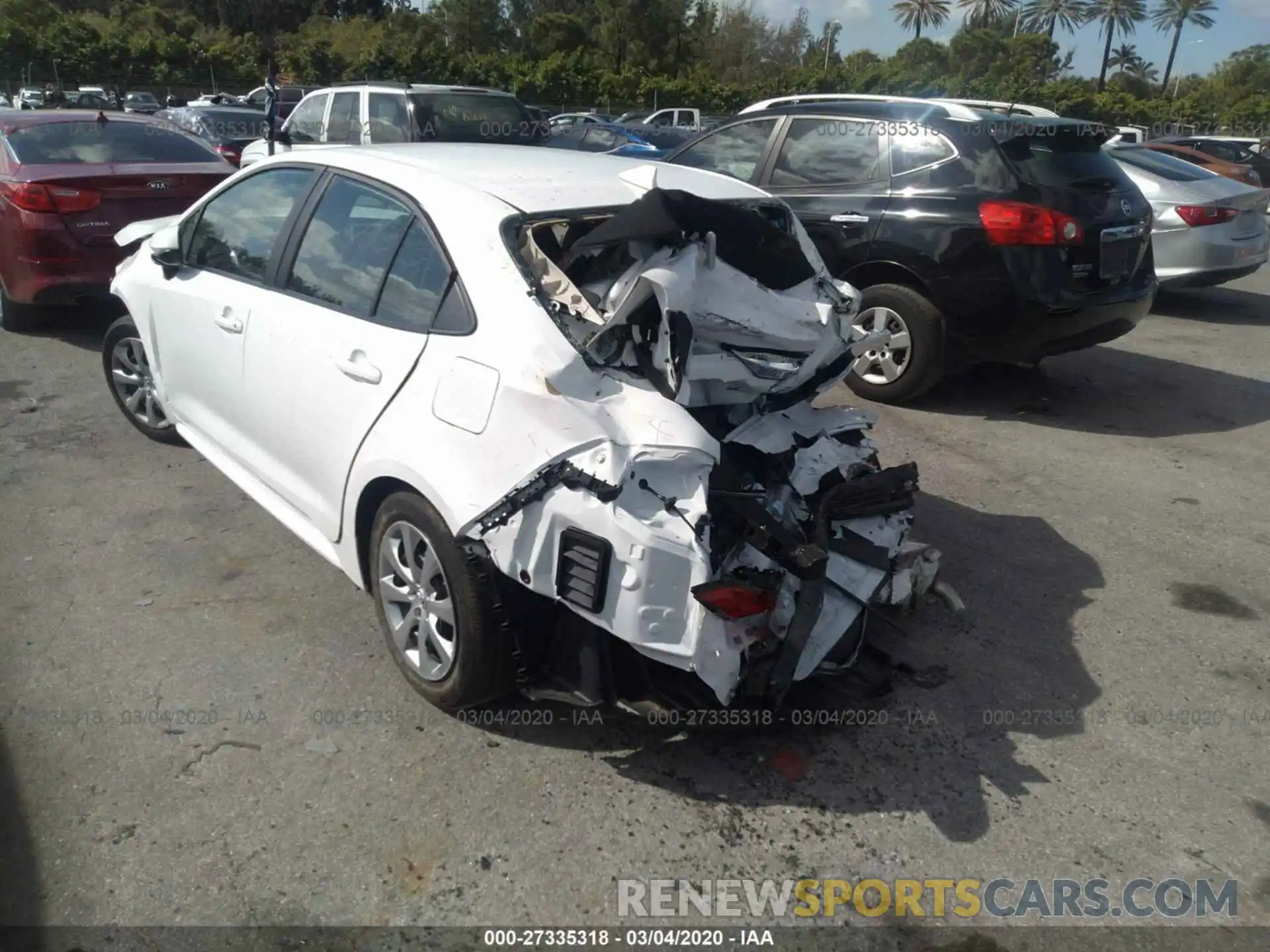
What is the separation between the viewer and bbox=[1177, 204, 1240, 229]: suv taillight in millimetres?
9312

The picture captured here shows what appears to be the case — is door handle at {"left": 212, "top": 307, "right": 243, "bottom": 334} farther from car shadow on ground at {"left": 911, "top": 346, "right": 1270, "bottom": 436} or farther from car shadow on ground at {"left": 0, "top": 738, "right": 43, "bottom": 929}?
car shadow on ground at {"left": 911, "top": 346, "right": 1270, "bottom": 436}

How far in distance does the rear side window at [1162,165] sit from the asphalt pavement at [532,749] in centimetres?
618

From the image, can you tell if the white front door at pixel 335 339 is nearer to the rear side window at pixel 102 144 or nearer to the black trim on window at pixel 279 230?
the black trim on window at pixel 279 230

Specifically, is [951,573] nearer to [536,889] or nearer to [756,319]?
[756,319]

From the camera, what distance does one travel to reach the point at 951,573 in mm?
4430

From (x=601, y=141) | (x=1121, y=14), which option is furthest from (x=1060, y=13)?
(x=601, y=141)

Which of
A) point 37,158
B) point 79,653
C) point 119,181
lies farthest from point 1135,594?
point 37,158

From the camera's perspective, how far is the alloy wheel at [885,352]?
6.41 m

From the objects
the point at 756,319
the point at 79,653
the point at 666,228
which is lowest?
the point at 79,653

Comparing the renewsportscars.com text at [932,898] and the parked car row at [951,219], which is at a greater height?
the parked car row at [951,219]

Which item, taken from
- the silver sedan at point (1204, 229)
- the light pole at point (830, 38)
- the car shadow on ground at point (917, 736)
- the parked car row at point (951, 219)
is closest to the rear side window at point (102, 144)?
the parked car row at point (951, 219)

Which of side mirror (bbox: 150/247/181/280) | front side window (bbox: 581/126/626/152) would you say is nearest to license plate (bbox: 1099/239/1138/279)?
side mirror (bbox: 150/247/181/280)

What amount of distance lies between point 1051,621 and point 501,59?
47458 millimetres

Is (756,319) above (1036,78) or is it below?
below
